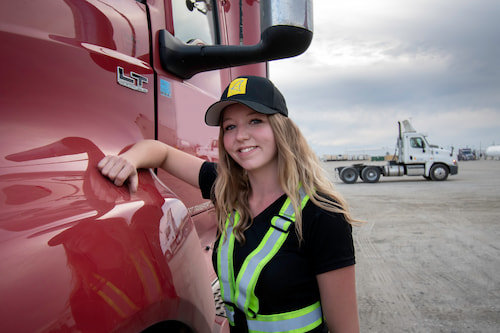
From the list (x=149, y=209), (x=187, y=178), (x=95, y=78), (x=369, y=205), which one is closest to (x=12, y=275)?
(x=149, y=209)

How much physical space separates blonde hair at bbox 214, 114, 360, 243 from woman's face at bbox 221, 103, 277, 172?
4 centimetres

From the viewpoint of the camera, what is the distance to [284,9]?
42.9 inches

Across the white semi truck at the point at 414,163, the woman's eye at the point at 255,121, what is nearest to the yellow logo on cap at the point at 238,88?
the woman's eye at the point at 255,121

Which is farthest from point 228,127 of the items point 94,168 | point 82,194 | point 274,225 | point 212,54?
point 82,194

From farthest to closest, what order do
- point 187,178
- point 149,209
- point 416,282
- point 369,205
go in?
point 369,205 → point 416,282 → point 187,178 → point 149,209

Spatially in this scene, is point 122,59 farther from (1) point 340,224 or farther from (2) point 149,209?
(1) point 340,224

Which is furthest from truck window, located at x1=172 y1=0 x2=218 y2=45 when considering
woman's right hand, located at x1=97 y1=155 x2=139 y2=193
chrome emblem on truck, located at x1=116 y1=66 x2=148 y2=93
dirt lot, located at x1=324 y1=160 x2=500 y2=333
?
dirt lot, located at x1=324 y1=160 x2=500 y2=333

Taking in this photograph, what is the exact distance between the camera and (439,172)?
15711 mm

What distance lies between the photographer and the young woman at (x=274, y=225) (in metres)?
1.13

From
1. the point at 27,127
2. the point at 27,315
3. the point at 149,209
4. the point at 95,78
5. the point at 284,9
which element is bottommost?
the point at 27,315

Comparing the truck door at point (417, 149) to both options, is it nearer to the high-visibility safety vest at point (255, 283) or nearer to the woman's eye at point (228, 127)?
the woman's eye at point (228, 127)

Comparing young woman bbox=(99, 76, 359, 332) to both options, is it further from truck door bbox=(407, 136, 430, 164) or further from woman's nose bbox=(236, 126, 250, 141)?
truck door bbox=(407, 136, 430, 164)

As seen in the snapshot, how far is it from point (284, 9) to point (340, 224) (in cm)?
78

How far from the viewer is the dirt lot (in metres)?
2.56
